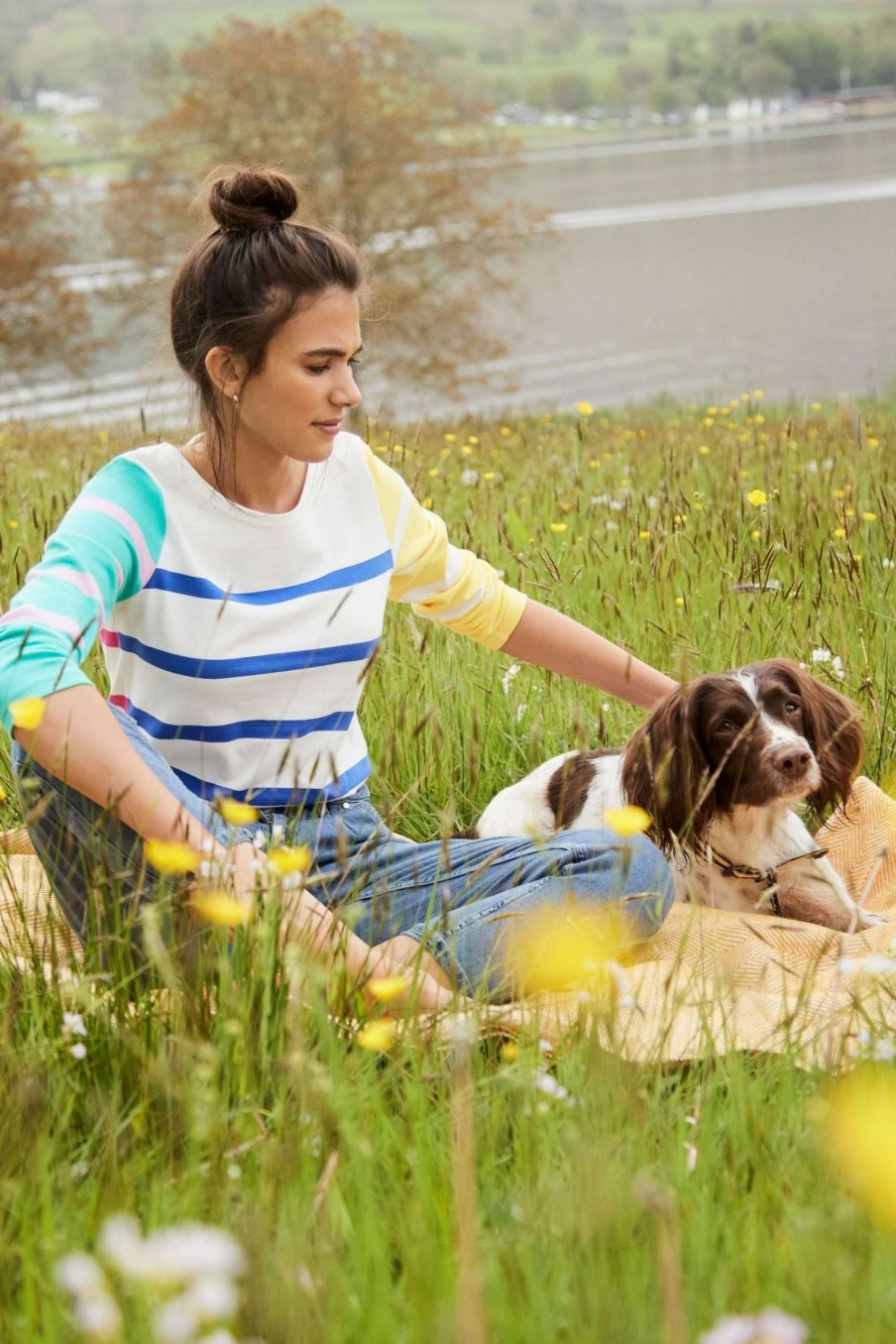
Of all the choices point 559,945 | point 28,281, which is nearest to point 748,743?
point 559,945

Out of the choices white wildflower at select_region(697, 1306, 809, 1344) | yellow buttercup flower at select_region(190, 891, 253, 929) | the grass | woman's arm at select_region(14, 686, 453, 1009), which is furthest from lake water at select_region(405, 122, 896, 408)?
white wildflower at select_region(697, 1306, 809, 1344)

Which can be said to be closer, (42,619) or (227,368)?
(42,619)

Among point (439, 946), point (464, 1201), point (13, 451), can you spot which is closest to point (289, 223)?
point (439, 946)

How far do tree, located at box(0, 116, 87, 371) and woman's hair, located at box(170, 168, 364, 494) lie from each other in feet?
45.2

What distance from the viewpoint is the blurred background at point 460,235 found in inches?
581

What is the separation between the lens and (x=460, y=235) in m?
15.1

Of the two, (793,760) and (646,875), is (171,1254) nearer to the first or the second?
(646,875)

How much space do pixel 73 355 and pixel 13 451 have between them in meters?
9.76

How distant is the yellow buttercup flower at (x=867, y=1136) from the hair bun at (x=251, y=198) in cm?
192

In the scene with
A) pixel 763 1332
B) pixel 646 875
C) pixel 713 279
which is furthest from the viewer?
pixel 713 279

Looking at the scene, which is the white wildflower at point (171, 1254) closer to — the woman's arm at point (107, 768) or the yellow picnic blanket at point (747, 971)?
the yellow picnic blanket at point (747, 971)

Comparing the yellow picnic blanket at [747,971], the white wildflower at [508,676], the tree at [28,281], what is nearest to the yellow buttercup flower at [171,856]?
the yellow picnic blanket at [747,971]

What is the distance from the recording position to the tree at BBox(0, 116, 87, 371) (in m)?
16.0

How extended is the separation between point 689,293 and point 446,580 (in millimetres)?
26544
